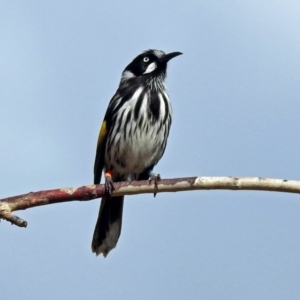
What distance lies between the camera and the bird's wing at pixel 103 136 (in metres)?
9.68

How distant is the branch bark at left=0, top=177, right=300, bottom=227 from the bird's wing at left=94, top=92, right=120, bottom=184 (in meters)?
3.35

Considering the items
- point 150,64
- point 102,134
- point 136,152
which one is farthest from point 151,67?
point 136,152

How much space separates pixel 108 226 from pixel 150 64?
232cm

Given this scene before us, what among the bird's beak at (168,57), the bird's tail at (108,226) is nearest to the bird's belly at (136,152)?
the bird's tail at (108,226)

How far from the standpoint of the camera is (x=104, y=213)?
9.94m

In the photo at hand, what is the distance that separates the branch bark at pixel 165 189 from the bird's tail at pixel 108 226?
3.21 meters

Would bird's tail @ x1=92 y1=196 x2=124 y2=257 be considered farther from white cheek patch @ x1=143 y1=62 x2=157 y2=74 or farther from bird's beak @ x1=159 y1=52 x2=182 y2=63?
bird's beak @ x1=159 y1=52 x2=182 y2=63

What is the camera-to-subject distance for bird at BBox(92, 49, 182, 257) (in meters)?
9.41

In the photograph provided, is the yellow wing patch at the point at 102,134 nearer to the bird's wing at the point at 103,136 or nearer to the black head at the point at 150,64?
the bird's wing at the point at 103,136

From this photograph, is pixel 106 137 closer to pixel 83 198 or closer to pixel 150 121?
pixel 150 121

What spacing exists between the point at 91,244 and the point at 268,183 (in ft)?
14.2

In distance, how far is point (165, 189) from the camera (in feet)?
20.6

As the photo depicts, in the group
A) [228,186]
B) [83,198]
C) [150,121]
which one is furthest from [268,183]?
[150,121]

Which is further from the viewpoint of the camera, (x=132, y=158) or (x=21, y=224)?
(x=132, y=158)
